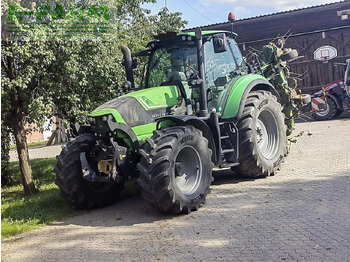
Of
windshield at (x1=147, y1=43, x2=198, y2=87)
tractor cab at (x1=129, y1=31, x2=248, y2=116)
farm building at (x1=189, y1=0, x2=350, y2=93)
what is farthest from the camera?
farm building at (x1=189, y1=0, x2=350, y2=93)

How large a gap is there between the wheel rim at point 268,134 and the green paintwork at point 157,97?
2040 millimetres

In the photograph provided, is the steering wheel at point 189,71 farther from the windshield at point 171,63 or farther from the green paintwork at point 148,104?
the green paintwork at point 148,104

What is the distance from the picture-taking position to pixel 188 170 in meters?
6.08

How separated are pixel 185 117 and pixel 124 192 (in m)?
2.25

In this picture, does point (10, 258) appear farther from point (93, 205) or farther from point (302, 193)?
point (302, 193)

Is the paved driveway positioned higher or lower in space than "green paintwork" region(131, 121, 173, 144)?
lower

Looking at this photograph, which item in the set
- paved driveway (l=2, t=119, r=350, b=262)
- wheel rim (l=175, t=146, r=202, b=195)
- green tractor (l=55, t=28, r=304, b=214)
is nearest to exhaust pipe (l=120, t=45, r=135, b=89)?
green tractor (l=55, t=28, r=304, b=214)

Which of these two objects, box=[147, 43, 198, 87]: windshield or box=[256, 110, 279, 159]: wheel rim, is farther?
box=[256, 110, 279, 159]: wheel rim

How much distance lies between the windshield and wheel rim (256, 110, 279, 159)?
1.88 meters

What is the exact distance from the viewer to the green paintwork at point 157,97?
6.28 metres

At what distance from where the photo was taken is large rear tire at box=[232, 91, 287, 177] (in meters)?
7.00

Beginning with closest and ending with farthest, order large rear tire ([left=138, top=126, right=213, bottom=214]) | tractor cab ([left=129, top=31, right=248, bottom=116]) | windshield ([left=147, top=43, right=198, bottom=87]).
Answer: large rear tire ([left=138, top=126, right=213, bottom=214]) → tractor cab ([left=129, top=31, right=248, bottom=116]) → windshield ([left=147, top=43, right=198, bottom=87])

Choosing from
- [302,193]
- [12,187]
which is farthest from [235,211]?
[12,187]

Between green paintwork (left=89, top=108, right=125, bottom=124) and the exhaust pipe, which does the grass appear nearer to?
green paintwork (left=89, top=108, right=125, bottom=124)
